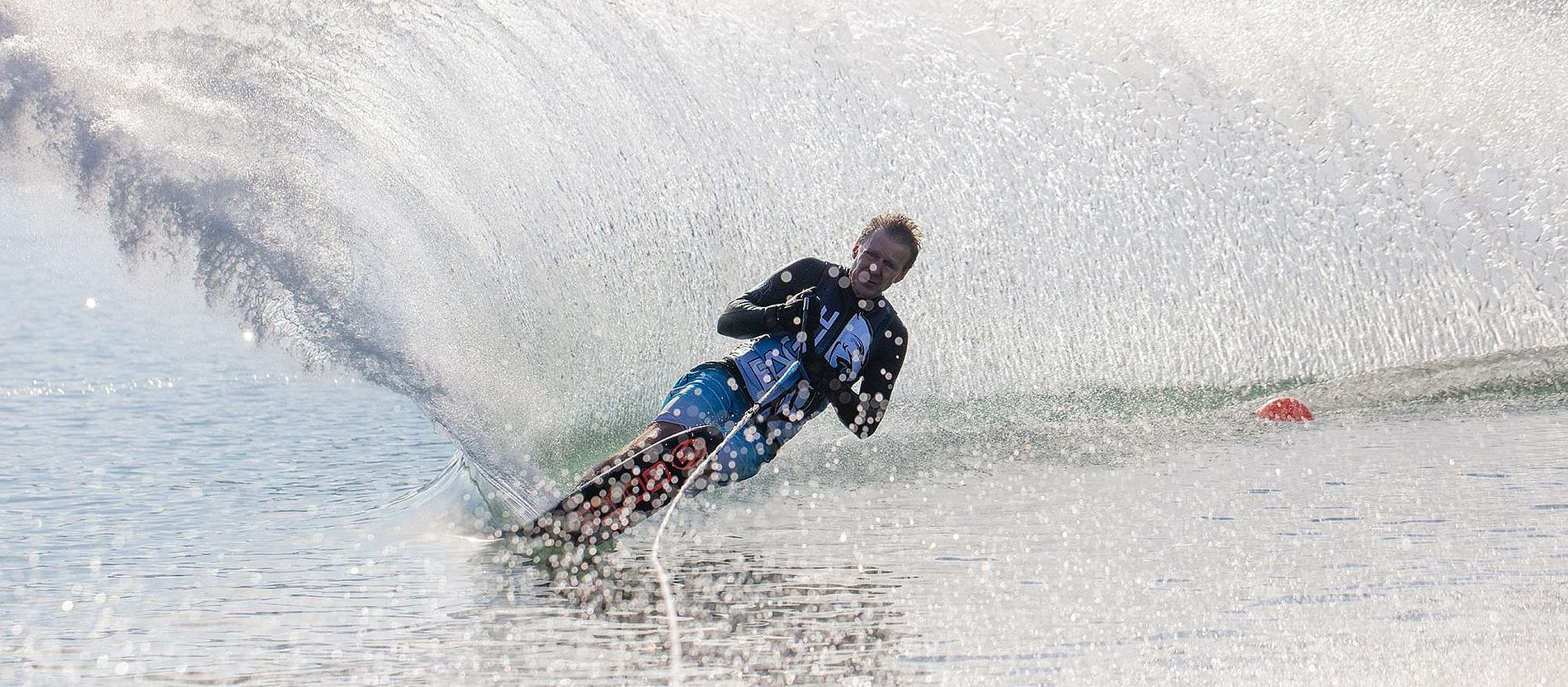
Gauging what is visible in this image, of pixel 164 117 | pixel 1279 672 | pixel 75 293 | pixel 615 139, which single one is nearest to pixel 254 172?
pixel 164 117

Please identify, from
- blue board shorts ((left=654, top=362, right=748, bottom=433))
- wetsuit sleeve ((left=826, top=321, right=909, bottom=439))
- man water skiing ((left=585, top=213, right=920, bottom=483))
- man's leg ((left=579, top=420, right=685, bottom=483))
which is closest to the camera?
man's leg ((left=579, top=420, right=685, bottom=483))

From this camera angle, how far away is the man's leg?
3.86m

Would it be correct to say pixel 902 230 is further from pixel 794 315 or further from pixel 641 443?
pixel 641 443

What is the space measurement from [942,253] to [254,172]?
3091mm

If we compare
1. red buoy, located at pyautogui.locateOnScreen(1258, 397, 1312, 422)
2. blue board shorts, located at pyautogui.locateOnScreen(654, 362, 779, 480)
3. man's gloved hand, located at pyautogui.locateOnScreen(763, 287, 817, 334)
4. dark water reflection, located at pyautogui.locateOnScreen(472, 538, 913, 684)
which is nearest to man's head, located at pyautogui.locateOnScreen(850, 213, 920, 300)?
man's gloved hand, located at pyautogui.locateOnScreen(763, 287, 817, 334)

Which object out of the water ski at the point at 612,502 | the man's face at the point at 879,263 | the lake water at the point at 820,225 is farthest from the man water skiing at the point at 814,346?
the lake water at the point at 820,225

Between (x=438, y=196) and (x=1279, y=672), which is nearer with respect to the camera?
(x=1279, y=672)

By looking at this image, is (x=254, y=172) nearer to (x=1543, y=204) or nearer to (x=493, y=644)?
(x=493, y=644)

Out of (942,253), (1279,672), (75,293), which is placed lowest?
(75,293)

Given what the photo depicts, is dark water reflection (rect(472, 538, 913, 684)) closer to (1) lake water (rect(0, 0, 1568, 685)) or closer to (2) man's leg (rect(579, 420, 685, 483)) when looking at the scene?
(2) man's leg (rect(579, 420, 685, 483))

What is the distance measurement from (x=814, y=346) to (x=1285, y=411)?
7.93 feet

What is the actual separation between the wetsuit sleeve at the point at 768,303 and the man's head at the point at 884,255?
0.53 feet

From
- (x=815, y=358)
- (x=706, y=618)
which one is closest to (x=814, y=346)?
(x=815, y=358)

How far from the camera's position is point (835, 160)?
6.50m
